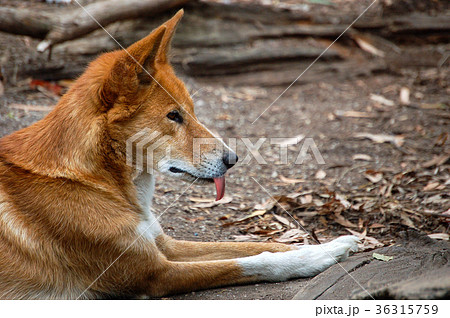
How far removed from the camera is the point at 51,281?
3225mm

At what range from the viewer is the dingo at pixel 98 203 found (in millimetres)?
3182

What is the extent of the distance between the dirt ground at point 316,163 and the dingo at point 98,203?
20 centimetres

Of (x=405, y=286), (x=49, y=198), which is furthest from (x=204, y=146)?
(x=405, y=286)

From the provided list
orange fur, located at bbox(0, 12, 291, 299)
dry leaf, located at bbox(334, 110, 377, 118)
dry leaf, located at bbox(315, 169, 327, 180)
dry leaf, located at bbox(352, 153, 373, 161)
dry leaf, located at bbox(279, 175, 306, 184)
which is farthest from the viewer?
dry leaf, located at bbox(334, 110, 377, 118)

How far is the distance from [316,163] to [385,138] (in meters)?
1.17

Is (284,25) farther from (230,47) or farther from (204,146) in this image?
(204,146)

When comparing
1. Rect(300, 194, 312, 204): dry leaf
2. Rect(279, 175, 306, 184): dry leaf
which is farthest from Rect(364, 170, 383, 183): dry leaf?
Rect(300, 194, 312, 204): dry leaf

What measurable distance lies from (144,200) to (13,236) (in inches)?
34.3

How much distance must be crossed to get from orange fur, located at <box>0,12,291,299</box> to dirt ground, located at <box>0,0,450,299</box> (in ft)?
1.46

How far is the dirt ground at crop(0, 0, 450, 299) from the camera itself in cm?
459

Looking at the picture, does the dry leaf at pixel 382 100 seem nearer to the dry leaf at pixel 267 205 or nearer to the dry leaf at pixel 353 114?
the dry leaf at pixel 353 114

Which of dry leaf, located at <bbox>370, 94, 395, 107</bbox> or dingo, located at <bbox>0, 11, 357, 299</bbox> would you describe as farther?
dry leaf, located at <bbox>370, 94, 395, 107</bbox>

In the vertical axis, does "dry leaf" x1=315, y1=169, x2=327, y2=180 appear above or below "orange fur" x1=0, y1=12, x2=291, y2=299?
below

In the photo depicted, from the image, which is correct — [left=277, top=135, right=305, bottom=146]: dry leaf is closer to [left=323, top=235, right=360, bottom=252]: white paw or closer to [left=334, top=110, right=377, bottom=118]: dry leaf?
[left=334, top=110, right=377, bottom=118]: dry leaf
